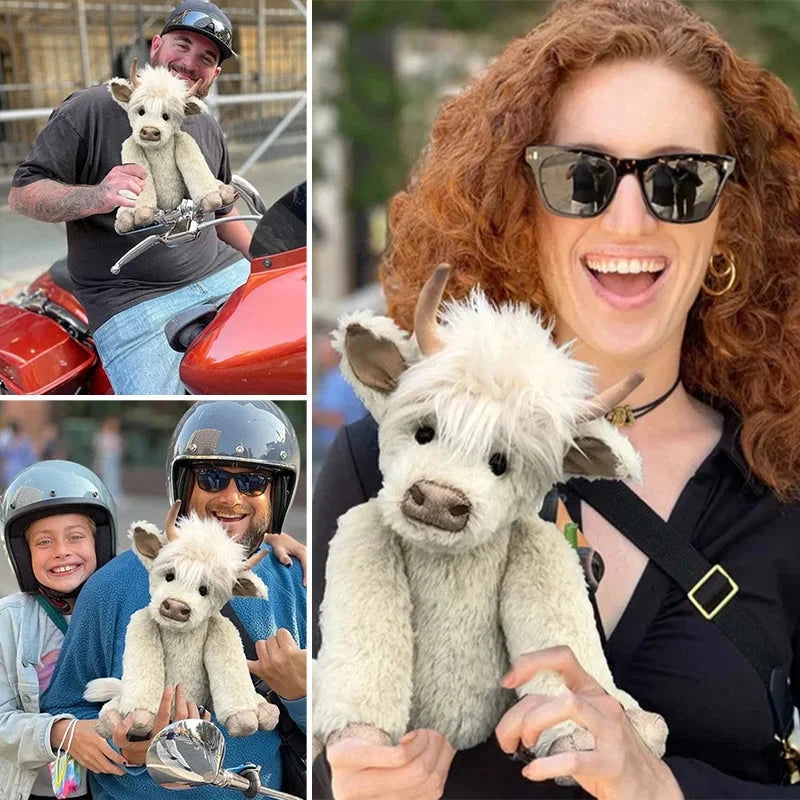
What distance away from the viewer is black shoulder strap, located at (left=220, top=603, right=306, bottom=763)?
1.64 meters

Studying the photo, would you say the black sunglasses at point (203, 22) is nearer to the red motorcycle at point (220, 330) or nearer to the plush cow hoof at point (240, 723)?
the red motorcycle at point (220, 330)

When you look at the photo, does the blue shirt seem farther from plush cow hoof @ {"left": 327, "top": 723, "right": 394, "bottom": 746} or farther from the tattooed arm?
the tattooed arm

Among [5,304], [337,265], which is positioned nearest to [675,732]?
[5,304]

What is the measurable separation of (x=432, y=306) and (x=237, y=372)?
1.34 ft

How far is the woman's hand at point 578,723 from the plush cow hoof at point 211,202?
813 mm

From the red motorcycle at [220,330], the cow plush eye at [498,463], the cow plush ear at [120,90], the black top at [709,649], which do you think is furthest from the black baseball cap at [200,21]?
the cow plush eye at [498,463]

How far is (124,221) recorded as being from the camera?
1.51m

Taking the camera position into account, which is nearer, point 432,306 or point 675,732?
point 432,306

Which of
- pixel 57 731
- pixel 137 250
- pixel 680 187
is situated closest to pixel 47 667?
pixel 57 731

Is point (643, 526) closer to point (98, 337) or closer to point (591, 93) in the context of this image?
point (591, 93)

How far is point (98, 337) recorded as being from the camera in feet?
5.32

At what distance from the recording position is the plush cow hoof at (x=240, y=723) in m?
1.62

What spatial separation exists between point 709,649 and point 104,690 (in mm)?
952

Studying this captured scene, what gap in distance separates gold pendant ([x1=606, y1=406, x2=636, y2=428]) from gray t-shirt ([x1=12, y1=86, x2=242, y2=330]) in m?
0.65
